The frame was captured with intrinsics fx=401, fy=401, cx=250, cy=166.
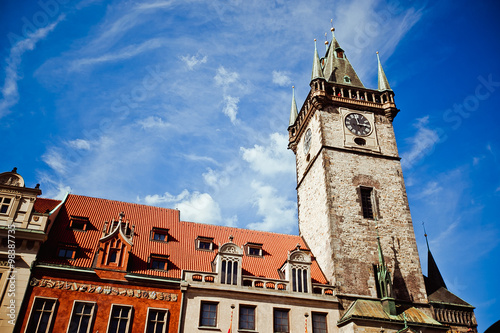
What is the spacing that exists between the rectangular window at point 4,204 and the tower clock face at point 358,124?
23.6m

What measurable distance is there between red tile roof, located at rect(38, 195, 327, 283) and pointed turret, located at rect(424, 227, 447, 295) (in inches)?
321

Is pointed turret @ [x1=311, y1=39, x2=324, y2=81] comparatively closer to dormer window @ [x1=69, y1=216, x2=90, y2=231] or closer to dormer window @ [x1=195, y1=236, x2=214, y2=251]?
dormer window @ [x1=195, y1=236, x2=214, y2=251]

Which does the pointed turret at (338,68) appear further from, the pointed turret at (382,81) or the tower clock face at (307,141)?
the tower clock face at (307,141)

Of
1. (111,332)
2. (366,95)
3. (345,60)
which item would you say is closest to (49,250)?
(111,332)

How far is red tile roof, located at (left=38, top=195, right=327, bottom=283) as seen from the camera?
22.6m

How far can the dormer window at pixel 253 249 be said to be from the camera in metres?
26.9

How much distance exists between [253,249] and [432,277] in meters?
13.2

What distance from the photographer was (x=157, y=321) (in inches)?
808

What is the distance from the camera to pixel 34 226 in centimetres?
2103

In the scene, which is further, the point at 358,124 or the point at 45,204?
the point at 358,124

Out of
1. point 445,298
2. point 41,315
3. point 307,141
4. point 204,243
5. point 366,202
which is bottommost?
point 41,315

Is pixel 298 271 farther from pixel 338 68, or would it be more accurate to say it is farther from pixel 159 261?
pixel 338 68

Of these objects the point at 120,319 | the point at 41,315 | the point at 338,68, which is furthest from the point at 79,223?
the point at 338,68

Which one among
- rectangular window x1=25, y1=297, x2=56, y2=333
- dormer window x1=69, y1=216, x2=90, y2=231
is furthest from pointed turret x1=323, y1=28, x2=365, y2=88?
rectangular window x1=25, y1=297, x2=56, y2=333
